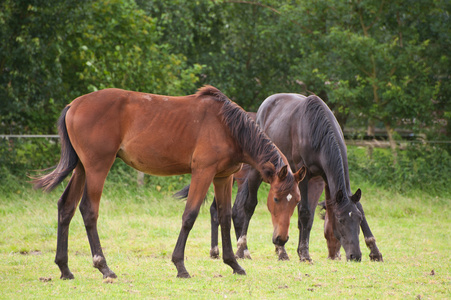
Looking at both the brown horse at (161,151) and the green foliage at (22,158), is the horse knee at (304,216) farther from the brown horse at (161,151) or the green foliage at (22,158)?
the green foliage at (22,158)

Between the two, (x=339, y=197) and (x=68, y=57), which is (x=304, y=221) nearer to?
(x=339, y=197)

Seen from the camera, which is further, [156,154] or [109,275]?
[156,154]

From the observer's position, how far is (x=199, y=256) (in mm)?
7844

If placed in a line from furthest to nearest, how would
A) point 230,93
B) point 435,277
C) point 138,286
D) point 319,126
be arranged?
point 230,93 → point 319,126 → point 435,277 → point 138,286

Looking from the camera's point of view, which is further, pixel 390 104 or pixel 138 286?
pixel 390 104

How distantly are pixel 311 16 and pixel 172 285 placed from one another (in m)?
12.4

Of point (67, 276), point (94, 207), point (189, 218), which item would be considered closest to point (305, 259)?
point (189, 218)

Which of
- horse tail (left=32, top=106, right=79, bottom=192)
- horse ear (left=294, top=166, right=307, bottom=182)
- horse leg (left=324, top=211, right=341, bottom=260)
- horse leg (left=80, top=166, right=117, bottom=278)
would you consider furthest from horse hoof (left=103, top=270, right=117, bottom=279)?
horse leg (left=324, top=211, right=341, bottom=260)

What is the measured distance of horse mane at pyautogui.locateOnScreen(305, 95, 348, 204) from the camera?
673 cm

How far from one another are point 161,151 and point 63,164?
3.44 feet

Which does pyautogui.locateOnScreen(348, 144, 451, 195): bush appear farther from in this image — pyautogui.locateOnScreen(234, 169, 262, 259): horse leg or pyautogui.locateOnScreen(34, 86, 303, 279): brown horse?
pyautogui.locateOnScreen(34, 86, 303, 279): brown horse

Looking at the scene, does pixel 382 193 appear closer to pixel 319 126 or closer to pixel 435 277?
pixel 319 126

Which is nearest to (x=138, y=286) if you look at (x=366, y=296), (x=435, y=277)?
(x=366, y=296)

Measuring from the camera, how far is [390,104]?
14352 millimetres
